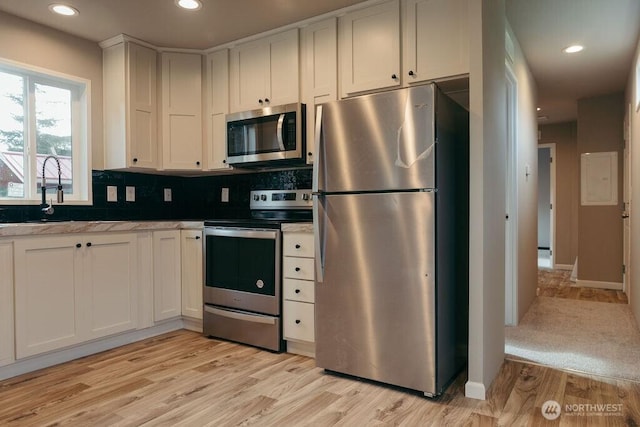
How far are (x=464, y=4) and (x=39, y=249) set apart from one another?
290 centimetres

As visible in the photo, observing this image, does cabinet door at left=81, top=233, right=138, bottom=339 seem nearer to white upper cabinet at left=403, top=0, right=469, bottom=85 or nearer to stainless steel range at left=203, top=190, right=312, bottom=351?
stainless steel range at left=203, top=190, right=312, bottom=351

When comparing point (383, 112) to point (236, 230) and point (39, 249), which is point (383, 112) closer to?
point (236, 230)

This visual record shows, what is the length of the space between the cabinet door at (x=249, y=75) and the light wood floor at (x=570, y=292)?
3884 millimetres

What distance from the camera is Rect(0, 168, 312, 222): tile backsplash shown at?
130 inches

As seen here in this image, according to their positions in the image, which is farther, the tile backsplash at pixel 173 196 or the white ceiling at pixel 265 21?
the tile backsplash at pixel 173 196

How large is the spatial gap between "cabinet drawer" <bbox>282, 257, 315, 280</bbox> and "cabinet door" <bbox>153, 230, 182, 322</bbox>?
3.48 ft

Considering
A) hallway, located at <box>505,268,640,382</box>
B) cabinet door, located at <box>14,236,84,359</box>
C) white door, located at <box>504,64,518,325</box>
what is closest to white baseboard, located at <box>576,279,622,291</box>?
hallway, located at <box>505,268,640,382</box>

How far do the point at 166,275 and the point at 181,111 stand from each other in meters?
1.38

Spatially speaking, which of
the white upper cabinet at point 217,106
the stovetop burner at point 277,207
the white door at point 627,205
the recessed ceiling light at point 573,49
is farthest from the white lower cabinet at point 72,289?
the white door at point 627,205

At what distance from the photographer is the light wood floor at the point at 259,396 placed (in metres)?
1.96

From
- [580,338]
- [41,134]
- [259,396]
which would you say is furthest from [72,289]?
[580,338]

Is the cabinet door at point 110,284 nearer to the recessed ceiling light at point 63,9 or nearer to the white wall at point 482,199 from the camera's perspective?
the recessed ceiling light at point 63,9

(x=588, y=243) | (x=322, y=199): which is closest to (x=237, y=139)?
(x=322, y=199)

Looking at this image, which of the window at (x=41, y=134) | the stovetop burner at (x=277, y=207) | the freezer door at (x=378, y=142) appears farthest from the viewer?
the stovetop burner at (x=277, y=207)
